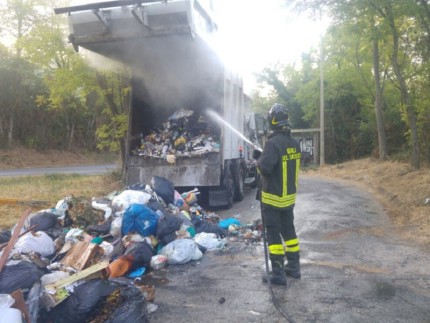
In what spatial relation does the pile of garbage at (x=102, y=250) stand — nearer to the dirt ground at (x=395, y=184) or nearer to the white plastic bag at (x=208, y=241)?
the white plastic bag at (x=208, y=241)

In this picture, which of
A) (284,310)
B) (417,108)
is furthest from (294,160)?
(417,108)

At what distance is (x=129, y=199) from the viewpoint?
6.92 m

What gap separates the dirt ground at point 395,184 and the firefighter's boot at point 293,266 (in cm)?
254

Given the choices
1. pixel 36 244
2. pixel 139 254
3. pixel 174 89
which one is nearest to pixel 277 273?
pixel 139 254

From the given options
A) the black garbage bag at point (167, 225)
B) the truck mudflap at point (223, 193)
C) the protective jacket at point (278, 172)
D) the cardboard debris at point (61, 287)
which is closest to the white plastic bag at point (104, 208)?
the black garbage bag at point (167, 225)

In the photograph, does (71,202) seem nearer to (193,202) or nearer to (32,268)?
(193,202)

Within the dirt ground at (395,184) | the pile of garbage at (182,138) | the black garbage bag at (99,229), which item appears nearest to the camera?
the black garbage bag at (99,229)

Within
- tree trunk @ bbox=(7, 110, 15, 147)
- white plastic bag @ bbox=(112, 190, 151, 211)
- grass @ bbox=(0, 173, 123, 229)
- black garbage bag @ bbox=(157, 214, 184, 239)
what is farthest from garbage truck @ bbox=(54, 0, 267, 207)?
tree trunk @ bbox=(7, 110, 15, 147)

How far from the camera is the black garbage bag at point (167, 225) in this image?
6020 mm

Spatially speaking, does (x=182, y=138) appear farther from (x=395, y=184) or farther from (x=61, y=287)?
(x=395, y=184)

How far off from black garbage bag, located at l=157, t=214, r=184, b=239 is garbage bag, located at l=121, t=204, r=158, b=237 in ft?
0.26

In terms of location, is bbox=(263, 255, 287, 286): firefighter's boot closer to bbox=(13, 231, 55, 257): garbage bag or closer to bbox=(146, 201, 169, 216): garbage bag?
bbox=(146, 201, 169, 216): garbage bag

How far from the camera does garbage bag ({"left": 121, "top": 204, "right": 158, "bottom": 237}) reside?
5.99 meters

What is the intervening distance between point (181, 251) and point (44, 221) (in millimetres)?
2069
